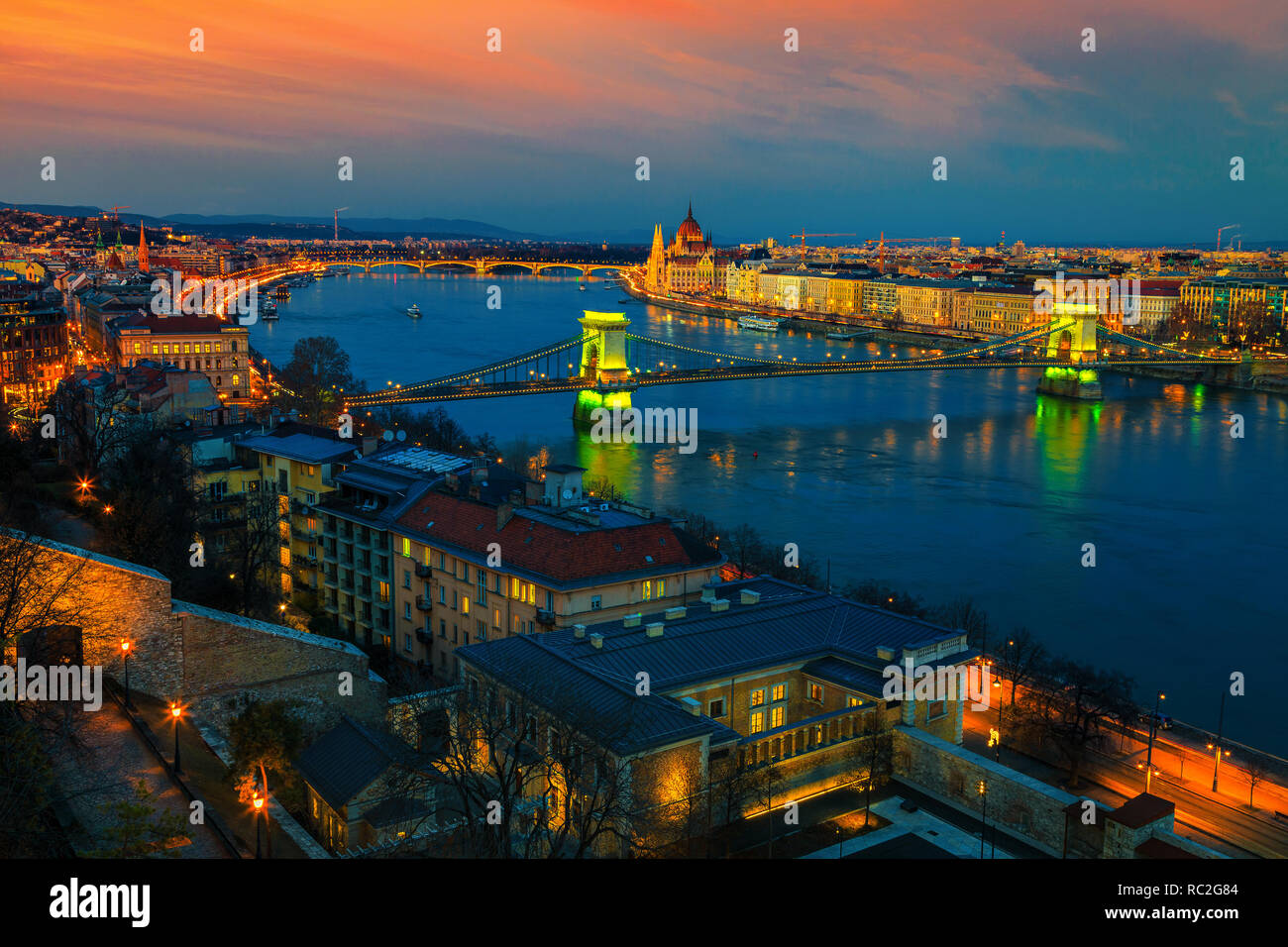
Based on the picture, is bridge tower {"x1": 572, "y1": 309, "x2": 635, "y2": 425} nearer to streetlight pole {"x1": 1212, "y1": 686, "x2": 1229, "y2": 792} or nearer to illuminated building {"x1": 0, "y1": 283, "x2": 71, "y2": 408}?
illuminated building {"x1": 0, "y1": 283, "x2": 71, "y2": 408}

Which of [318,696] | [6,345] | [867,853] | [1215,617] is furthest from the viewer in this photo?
[6,345]

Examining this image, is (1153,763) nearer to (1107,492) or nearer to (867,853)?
(867,853)

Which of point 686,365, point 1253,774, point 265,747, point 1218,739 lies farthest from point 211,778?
point 686,365

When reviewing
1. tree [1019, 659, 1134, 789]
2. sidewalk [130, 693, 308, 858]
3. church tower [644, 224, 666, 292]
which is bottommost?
tree [1019, 659, 1134, 789]

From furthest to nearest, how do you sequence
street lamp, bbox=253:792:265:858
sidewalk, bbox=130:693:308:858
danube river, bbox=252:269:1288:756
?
danube river, bbox=252:269:1288:756, sidewalk, bbox=130:693:308:858, street lamp, bbox=253:792:265:858

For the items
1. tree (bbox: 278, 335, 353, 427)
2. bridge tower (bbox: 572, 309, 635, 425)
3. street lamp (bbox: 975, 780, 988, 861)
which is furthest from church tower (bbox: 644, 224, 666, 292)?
street lamp (bbox: 975, 780, 988, 861)

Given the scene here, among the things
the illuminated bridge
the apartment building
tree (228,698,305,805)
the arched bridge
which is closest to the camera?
tree (228,698,305,805)
